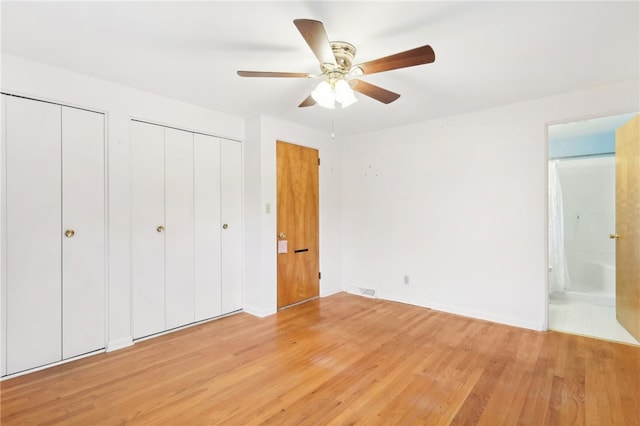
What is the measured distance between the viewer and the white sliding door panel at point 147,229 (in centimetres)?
290

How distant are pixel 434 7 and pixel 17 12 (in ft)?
7.77

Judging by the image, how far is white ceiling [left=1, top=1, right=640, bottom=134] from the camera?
67.9 inches

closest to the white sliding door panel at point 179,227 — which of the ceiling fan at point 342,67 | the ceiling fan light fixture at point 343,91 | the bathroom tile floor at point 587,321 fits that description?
the ceiling fan at point 342,67

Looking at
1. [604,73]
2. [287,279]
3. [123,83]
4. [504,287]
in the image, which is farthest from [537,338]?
[123,83]

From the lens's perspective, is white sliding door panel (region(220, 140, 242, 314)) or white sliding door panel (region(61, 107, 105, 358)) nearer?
white sliding door panel (region(61, 107, 105, 358))

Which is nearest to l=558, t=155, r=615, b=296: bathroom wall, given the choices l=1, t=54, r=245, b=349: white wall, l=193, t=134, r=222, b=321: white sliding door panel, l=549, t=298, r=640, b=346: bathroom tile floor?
l=549, t=298, r=640, b=346: bathroom tile floor

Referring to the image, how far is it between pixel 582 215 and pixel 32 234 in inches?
262

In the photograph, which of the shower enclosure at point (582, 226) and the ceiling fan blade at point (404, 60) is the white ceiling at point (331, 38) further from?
the shower enclosure at point (582, 226)

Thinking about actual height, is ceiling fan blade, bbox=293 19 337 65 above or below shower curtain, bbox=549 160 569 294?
above

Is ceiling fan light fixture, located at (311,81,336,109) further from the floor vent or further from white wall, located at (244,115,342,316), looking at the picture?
the floor vent

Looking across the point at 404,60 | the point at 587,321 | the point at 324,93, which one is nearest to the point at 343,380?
the point at 324,93

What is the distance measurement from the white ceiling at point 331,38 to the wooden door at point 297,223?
115 cm

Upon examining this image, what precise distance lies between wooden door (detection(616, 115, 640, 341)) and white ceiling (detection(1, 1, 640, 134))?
700 millimetres

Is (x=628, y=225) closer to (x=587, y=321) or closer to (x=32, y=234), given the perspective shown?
(x=587, y=321)
